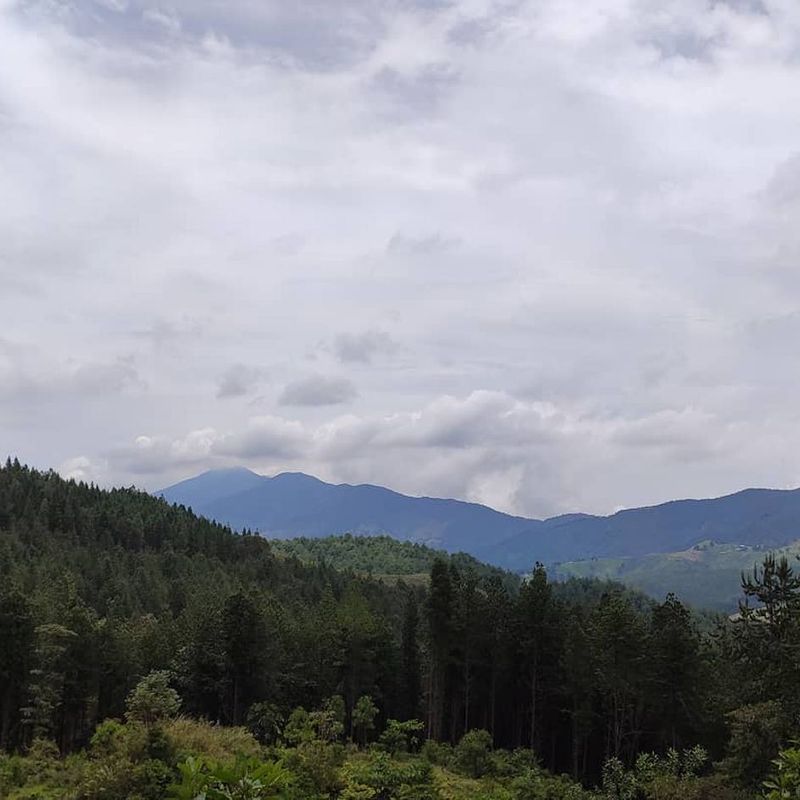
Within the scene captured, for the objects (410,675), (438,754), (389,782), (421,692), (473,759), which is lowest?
(421,692)

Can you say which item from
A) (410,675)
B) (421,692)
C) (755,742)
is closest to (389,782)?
(755,742)

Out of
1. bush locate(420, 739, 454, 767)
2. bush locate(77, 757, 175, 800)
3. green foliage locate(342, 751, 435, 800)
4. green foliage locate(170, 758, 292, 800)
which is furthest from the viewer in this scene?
bush locate(420, 739, 454, 767)

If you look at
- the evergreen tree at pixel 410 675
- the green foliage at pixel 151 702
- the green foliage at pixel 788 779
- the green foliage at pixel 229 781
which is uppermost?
the green foliage at pixel 229 781

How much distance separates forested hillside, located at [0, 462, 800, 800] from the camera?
30.1 meters

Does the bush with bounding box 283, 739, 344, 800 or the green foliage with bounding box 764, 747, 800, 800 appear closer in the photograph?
the green foliage with bounding box 764, 747, 800, 800

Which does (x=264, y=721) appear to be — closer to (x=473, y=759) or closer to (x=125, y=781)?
(x=473, y=759)

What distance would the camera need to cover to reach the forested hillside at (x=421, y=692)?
98.8ft

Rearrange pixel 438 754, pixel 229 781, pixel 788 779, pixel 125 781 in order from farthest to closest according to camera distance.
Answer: pixel 438 754, pixel 125 781, pixel 788 779, pixel 229 781

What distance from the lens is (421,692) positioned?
7469 centimetres

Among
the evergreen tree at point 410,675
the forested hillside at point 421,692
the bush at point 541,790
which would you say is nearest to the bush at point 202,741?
the forested hillside at point 421,692

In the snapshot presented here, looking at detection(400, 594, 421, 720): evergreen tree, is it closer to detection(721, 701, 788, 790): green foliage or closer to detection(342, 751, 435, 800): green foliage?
detection(342, 751, 435, 800): green foliage

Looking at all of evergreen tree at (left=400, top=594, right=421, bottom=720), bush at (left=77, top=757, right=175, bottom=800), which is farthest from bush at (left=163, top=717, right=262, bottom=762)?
evergreen tree at (left=400, top=594, right=421, bottom=720)

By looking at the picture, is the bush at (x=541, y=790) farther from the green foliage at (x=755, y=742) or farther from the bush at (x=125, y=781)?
the bush at (x=125, y=781)

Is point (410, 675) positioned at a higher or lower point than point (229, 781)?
lower
